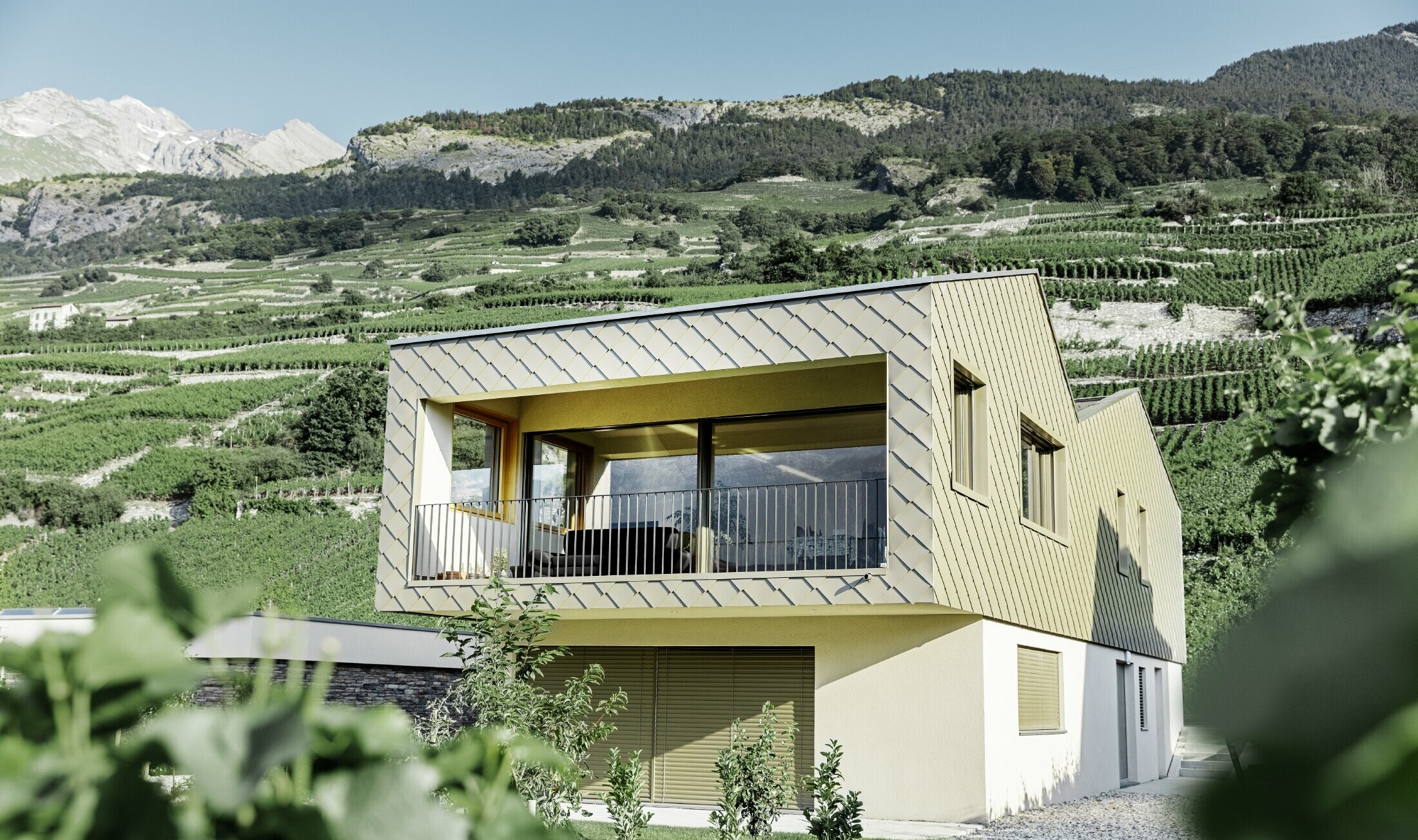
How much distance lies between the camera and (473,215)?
9181 centimetres

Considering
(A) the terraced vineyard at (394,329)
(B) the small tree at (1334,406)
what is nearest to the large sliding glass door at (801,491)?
(B) the small tree at (1334,406)

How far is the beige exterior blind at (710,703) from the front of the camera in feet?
39.0

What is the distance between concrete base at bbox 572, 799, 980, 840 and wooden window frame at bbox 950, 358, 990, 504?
125 inches

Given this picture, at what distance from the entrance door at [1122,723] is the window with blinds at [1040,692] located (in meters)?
3.26

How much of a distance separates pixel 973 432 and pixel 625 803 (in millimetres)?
5455

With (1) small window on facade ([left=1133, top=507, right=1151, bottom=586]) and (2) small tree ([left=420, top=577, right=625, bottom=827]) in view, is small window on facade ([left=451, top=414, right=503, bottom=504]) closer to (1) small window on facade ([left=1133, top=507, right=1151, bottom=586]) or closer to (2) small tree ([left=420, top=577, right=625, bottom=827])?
(2) small tree ([left=420, top=577, right=625, bottom=827])

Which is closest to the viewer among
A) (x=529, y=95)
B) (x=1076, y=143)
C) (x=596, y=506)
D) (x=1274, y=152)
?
(x=596, y=506)

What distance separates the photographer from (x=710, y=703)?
12.3 meters

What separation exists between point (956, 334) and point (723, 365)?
7.63 feet

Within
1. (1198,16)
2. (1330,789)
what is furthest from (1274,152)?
(1330,789)

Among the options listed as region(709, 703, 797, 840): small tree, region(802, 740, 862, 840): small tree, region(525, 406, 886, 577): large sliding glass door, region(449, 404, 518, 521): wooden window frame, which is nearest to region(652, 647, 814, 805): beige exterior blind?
region(525, 406, 886, 577): large sliding glass door

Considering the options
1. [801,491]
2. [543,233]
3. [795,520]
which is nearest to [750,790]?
[795,520]

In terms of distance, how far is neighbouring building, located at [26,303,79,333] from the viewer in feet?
198

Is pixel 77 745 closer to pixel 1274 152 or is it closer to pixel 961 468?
pixel 961 468
